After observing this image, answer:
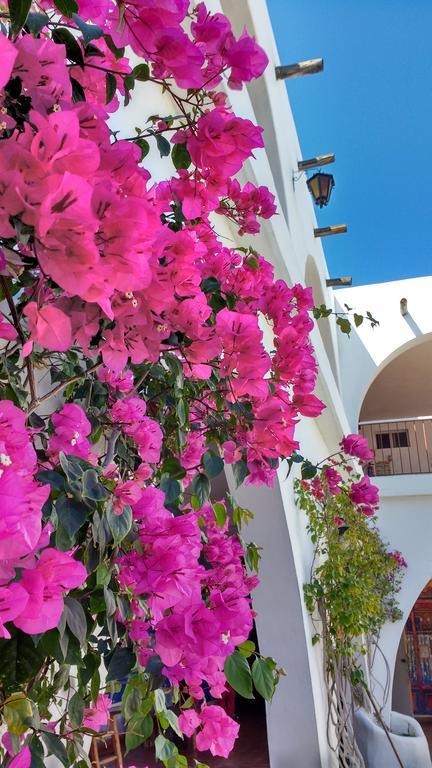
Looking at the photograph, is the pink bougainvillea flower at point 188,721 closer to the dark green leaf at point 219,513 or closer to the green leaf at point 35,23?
the dark green leaf at point 219,513

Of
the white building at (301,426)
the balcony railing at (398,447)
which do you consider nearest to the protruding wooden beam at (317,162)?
the white building at (301,426)

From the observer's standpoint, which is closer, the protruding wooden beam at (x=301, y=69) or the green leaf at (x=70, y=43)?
the green leaf at (x=70, y=43)

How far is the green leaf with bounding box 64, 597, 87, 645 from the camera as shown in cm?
69

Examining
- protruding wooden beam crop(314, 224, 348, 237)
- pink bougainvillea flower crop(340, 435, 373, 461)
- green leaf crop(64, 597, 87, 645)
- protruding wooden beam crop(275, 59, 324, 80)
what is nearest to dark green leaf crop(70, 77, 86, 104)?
green leaf crop(64, 597, 87, 645)

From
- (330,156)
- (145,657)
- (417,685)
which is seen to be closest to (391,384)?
(417,685)

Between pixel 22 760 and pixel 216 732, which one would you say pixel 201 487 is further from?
pixel 22 760

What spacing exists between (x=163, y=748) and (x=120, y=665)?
0.90ft

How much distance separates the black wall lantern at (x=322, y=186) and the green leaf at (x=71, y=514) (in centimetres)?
711

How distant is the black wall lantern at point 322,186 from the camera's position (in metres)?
7.29

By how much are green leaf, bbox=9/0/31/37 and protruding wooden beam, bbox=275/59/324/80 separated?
475 centimetres

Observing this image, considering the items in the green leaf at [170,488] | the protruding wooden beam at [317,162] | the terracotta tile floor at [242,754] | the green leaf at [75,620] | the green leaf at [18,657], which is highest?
the protruding wooden beam at [317,162]

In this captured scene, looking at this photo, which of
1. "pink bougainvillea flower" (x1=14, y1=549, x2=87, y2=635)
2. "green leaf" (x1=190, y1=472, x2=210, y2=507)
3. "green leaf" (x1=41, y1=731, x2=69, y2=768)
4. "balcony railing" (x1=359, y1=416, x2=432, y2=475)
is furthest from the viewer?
"balcony railing" (x1=359, y1=416, x2=432, y2=475)

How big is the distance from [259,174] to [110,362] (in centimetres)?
263

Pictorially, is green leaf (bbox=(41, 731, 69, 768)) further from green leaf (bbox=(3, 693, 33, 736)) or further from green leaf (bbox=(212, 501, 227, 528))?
green leaf (bbox=(212, 501, 227, 528))
